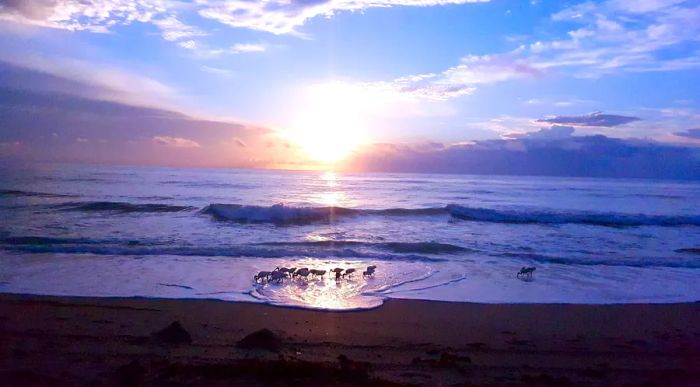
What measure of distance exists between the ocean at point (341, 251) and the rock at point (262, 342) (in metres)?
2.48

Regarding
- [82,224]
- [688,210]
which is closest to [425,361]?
[82,224]

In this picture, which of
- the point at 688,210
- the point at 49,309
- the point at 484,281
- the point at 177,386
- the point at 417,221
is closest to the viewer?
the point at 177,386

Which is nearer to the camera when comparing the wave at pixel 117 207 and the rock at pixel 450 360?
the rock at pixel 450 360

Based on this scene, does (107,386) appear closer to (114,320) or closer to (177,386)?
(177,386)

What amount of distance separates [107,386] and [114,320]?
3054 mm

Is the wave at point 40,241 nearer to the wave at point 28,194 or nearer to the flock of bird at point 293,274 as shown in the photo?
the flock of bird at point 293,274

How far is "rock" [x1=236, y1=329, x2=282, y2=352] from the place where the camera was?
6480mm

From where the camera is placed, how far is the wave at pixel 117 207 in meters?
26.7

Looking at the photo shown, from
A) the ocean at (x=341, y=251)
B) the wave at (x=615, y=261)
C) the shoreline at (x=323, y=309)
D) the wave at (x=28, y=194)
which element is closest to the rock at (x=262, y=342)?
the shoreline at (x=323, y=309)

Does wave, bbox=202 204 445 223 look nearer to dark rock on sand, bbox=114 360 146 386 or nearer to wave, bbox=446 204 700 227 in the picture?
wave, bbox=446 204 700 227

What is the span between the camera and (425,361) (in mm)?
6098

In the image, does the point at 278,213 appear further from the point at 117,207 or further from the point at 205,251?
the point at 205,251

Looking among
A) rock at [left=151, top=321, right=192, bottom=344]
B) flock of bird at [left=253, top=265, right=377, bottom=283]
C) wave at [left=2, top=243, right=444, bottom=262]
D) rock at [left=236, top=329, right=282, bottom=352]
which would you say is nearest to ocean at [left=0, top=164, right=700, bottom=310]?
wave at [left=2, top=243, right=444, bottom=262]

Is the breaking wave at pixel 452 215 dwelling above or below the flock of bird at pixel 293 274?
above
